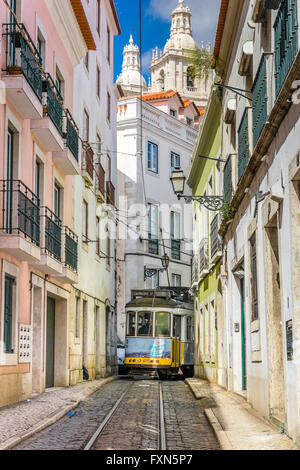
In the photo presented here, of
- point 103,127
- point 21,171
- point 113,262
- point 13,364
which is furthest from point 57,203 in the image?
point 113,262

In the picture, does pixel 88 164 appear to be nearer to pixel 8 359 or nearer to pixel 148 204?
pixel 8 359

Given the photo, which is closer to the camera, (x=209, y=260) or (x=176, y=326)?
(x=209, y=260)

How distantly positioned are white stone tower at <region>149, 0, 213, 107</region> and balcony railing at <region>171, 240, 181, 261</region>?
39.2m

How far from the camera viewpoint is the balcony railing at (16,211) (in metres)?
13.0

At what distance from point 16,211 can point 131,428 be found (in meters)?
4.66

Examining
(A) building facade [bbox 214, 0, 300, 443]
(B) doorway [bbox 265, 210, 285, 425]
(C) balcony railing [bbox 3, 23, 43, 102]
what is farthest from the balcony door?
(B) doorway [bbox 265, 210, 285, 425]

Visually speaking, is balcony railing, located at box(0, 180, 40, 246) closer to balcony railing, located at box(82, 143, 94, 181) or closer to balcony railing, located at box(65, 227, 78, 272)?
balcony railing, located at box(65, 227, 78, 272)

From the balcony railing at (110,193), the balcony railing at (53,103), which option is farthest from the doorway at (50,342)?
the balcony railing at (110,193)

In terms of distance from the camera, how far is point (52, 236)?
53.5 ft

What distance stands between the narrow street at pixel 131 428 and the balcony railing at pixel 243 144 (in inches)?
179

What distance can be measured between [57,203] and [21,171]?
463 centimetres

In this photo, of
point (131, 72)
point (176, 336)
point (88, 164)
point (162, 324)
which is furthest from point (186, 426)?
point (131, 72)

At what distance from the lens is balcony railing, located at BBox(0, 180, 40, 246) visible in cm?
1298
